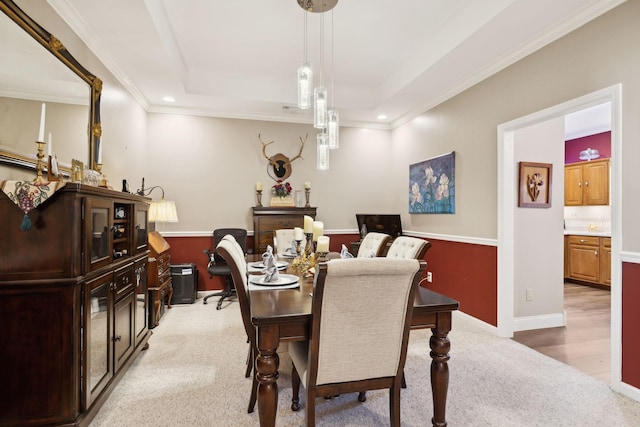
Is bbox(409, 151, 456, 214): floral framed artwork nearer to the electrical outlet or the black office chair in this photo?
the electrical outlet

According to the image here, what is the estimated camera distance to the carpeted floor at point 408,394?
6.00 feet

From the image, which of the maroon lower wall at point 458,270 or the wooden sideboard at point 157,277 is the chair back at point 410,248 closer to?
the maroon lower wall at point 458,270

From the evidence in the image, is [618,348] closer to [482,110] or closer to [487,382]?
[487,382]

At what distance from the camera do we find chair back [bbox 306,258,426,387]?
51.5 inches

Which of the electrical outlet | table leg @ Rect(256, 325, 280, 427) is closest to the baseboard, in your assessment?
the electrical outlet

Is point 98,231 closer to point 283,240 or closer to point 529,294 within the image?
point 283,240

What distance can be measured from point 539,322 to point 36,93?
15.4 ft

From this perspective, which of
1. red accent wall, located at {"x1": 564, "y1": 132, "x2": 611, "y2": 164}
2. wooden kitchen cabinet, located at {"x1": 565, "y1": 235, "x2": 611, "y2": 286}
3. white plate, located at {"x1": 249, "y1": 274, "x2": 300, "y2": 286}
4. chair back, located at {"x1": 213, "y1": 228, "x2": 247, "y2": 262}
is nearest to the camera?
white plate, located at {"x1": 249, "y1": 274, "x2": 300, "y2": 286}

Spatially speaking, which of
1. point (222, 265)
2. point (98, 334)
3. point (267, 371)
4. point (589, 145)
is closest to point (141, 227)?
point (98, 334)

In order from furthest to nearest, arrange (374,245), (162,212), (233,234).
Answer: (233,234), (162,212), (374,245)

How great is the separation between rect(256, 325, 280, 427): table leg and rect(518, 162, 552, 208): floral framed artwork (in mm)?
3002

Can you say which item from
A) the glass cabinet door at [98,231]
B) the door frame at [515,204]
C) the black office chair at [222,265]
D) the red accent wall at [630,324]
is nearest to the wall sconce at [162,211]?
the black office chair at [222,265]

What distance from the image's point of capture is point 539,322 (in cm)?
338

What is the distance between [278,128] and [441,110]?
7.65 ft
